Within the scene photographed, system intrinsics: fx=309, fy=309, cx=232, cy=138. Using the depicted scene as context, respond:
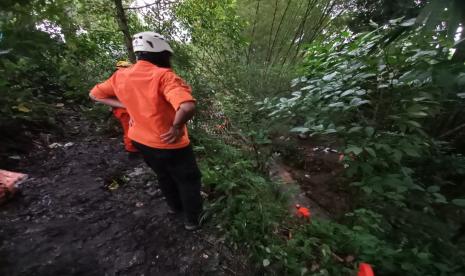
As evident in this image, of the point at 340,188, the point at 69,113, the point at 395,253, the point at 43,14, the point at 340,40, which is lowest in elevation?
the point at 340,188

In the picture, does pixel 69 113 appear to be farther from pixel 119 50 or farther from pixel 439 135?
pixel 439 135

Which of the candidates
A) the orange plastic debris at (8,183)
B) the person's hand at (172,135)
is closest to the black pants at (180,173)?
the person's hand at (172,135)

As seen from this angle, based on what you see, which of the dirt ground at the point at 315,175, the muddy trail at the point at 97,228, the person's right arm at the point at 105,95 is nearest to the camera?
the muddy trail at the point at 97,228

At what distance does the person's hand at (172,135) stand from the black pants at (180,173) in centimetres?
11

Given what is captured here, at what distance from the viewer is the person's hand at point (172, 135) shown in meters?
2.06

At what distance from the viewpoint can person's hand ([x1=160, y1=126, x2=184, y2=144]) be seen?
2.06 meters

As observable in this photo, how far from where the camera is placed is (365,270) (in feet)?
6.38

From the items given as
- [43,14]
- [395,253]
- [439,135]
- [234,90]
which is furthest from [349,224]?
[43,14]

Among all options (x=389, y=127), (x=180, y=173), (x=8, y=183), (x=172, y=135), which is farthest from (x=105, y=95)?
(x=389, y=127)

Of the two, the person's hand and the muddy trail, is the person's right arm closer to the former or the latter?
the person's hand

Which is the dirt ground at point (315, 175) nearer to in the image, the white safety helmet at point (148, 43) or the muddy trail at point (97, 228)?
the muddy trail at point (97, 228)

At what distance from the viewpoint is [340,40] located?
9.64 feet

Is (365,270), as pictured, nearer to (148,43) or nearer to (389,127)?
(389,127)

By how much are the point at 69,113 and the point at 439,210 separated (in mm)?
5239
